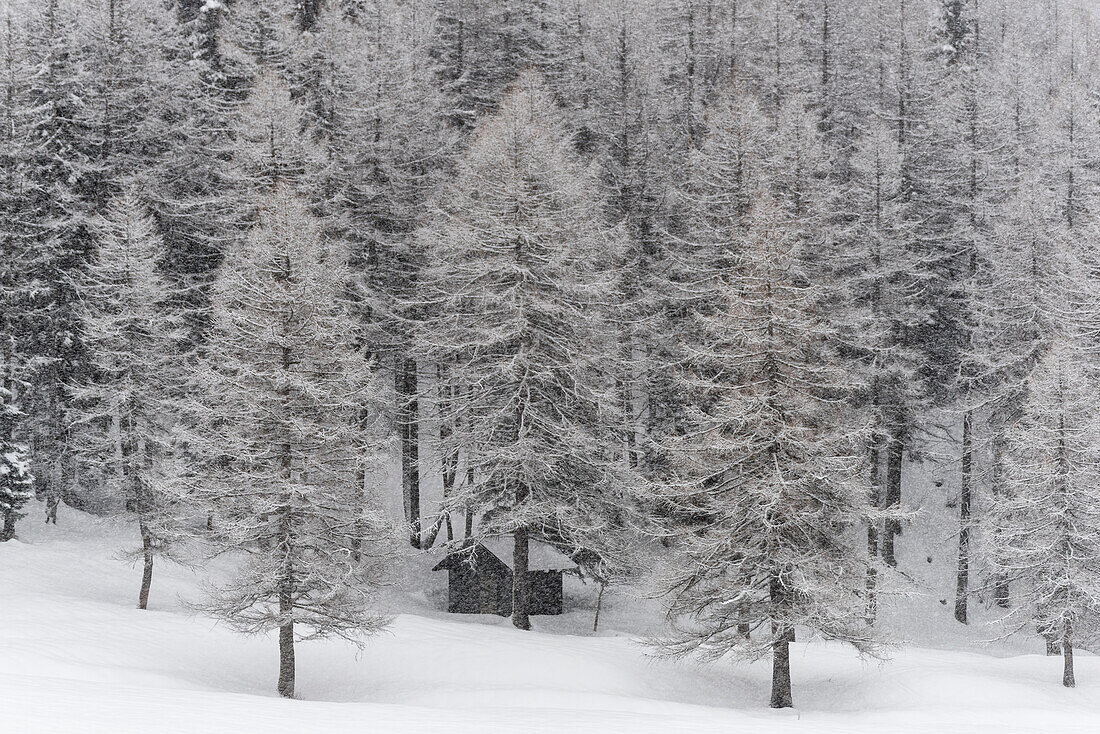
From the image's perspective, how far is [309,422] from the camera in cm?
1584

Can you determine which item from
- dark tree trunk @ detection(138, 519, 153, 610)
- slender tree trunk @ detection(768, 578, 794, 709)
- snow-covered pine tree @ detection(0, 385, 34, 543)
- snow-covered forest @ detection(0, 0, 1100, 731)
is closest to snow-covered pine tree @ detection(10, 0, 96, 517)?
snow-covered forest @ detection(0, 0, 1100, 731)

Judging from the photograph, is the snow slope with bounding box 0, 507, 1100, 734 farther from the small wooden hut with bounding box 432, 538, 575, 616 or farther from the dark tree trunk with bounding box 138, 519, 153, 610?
the small wooden hut with bounding box 432, 538, 575, 616

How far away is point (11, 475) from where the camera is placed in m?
24.5

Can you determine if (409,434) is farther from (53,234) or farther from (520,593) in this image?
(53,234)

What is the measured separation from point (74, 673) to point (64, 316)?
15889 mm

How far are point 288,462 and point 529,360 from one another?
706 centimetres

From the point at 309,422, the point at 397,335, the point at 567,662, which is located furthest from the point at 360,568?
the point at 397,335

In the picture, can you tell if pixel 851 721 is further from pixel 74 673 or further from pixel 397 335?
pixel 397 335

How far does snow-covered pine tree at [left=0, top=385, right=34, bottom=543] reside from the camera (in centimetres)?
2433

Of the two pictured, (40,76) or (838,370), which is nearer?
(838,370)

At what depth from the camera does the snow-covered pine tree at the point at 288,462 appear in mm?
15625

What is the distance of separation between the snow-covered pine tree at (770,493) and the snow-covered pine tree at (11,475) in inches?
809

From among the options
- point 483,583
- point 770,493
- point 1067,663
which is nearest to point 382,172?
point 483,583

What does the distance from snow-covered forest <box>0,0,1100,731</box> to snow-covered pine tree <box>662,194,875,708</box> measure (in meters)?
0.11
